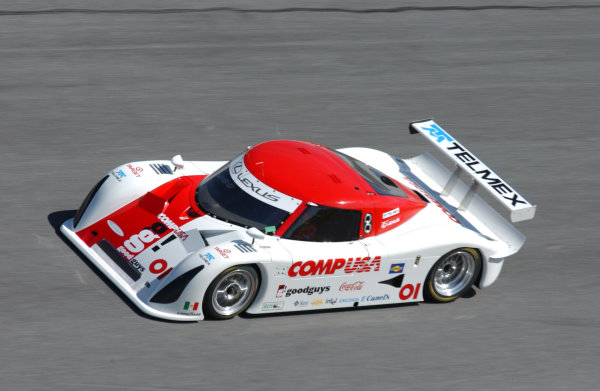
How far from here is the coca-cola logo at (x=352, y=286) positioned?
8203mm

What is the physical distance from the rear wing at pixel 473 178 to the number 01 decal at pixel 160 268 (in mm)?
3370

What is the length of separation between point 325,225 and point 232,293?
3.65 ft

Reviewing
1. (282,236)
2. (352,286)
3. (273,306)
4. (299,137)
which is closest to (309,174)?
(282,236)

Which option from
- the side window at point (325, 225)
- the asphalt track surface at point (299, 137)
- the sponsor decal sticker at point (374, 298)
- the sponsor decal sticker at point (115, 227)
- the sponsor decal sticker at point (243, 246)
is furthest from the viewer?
the sponsor decal sticker at point (115, 227)

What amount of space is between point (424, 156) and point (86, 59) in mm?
5992

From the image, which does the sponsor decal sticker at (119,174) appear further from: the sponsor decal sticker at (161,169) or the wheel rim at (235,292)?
the wheel rim at (235,292)

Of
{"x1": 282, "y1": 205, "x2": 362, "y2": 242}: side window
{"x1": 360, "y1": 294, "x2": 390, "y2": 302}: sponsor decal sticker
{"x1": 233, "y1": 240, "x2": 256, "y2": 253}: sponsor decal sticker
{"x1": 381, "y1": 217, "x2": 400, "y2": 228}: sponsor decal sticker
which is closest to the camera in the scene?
{"x1": 233, "y1": 240, "x2": 256, "y2": 253}: sponsor decal sticker

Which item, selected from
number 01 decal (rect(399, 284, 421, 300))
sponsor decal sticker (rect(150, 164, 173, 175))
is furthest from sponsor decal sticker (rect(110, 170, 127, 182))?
number 01 decal (rect(399, 284, 421, 300))

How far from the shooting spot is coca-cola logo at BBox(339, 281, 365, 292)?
8203mm

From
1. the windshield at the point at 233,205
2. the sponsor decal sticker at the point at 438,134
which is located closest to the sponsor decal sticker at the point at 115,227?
the windshield at the point at 233,205

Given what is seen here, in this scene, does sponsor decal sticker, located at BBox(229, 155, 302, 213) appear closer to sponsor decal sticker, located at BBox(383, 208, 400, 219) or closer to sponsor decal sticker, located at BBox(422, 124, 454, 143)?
sponsor decal sticker, located at BBox(383, 208, 400, 219)

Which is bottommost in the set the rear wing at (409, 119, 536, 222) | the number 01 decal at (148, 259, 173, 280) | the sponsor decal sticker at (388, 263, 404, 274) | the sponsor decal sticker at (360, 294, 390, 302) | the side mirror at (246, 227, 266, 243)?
the sponsor decal sticker at (360, 294, 390, 302)

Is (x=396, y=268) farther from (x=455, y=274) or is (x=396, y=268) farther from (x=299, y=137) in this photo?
(x=299, y=137)

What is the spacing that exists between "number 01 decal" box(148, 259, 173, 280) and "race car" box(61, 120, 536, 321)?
0.03ft
